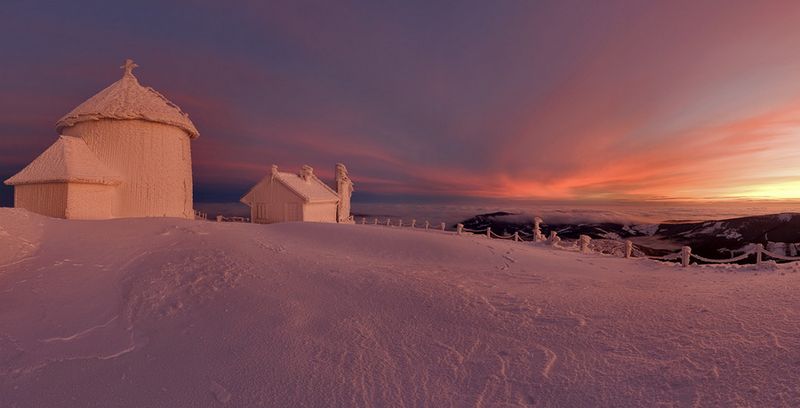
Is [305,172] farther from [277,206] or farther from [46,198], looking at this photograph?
[46,198]

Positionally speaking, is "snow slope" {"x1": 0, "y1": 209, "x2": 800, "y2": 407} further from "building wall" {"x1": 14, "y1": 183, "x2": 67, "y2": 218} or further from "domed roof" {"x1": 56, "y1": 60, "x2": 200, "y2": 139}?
"domed roof" {"x1": 56, "y1": 60, "x2": 200, "y2": 139}

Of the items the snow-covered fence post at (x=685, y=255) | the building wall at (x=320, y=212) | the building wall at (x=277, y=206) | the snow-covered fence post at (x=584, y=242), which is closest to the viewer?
the snow-covered fence post at (x=685, y=255)

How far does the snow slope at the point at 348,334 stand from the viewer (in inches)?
158

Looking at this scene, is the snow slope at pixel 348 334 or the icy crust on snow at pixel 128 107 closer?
the snow slope at pixel 348 334

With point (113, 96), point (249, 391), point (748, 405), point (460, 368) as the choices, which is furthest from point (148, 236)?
point (113, 96)

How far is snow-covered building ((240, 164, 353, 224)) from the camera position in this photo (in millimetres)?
27297

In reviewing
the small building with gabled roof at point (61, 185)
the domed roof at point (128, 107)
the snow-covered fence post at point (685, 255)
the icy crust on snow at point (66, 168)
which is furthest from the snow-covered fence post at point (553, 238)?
the small building with gabled roof at point (61, 185)

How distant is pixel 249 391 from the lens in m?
4.04

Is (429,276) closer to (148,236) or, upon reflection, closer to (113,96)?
(148,236)

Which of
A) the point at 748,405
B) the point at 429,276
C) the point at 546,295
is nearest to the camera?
the point at 748,405

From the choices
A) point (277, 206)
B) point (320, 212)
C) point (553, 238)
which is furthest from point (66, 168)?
point (553, 238)

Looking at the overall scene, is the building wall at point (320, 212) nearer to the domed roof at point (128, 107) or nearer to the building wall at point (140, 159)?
the building wall at point (140, 159)

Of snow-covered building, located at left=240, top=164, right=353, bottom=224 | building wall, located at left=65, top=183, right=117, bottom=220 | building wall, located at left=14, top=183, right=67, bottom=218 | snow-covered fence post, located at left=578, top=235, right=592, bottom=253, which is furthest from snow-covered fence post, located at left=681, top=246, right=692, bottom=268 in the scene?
building wall, located at left=14, top=183, right=67, bottom=218

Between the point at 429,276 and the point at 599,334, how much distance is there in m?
4.23
